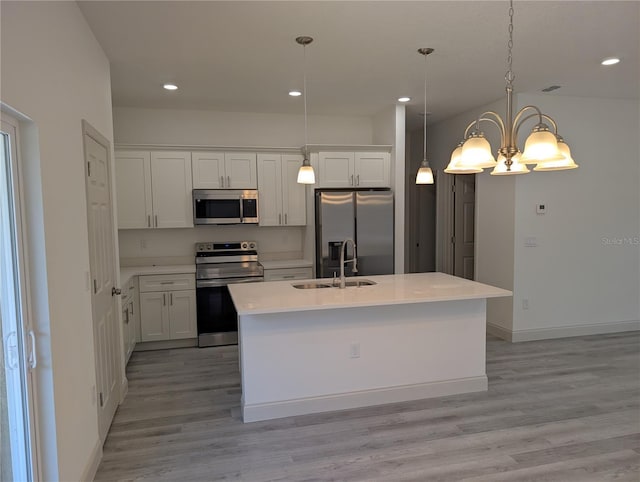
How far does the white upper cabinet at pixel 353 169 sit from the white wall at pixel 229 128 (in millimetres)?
606

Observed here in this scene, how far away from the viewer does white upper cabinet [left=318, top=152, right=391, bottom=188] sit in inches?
191

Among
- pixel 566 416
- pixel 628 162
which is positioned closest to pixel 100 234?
pixel 566 416

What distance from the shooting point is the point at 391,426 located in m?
2.90

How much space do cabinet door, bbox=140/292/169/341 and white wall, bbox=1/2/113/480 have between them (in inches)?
80.8

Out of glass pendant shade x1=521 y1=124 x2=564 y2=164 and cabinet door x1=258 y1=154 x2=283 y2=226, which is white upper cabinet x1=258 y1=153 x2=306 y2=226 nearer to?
cabinet door x1=258 y1=154 x2=283 y2=226

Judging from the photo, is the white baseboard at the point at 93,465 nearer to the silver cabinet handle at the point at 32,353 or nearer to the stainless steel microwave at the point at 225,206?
the silver cabinet handle at the point at 32,353

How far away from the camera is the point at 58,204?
6.47ft

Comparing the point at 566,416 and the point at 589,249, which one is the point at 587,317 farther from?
the point at 566,416

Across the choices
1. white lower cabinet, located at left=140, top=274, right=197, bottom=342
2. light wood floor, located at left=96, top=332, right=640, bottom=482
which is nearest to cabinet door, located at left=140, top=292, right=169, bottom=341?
white lower cabinet, located at left=140, top=274, right=197, bottom=342

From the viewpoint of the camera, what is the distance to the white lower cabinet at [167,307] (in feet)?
14.6

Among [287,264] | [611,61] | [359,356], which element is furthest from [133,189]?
[611,61]

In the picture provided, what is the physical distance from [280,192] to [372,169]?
1136mm

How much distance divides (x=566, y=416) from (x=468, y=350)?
31.2 inches

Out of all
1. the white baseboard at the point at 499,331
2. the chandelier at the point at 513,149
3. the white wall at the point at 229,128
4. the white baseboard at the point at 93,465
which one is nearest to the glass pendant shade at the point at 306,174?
the chandelier at the point at 513,149
